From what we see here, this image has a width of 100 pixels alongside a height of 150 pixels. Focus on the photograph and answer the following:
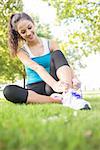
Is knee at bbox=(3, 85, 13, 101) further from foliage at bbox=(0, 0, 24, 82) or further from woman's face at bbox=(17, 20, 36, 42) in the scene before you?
foliage at bbox=(0, 0, 24, 82)

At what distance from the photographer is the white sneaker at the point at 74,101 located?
181 inches

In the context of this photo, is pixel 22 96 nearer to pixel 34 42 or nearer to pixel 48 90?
pixel 48 90

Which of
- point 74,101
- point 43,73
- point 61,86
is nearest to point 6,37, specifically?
point 43,73

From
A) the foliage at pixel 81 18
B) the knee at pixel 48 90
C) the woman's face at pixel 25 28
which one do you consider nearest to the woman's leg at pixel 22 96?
the knee at pixel 48 90

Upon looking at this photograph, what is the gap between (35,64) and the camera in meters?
A: 5.74

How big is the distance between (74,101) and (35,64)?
4.26 feet

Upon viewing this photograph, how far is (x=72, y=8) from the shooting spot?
49.4 feet

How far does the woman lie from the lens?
17.6 feet

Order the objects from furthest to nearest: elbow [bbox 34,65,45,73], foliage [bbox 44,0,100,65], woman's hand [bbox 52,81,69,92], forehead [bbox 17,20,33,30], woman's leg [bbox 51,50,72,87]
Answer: foliage [bbox 44,0,100,65], forehead [bbox 17,20,33,30], elbow [bbox 34,65,45,73], woman's leg [bbox 51,50,72,87], woman's hand [bbox 52,81,69,92]

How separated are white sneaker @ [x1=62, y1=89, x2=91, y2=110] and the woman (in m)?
0.19

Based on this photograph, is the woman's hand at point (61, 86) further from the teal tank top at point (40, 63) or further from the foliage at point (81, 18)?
the foliage at point (81, 18)

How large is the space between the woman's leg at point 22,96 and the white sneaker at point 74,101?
0.87 m

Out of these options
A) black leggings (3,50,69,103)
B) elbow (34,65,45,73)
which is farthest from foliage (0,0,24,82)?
elbow (34,65,45,73)

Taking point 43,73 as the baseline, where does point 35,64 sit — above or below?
above
